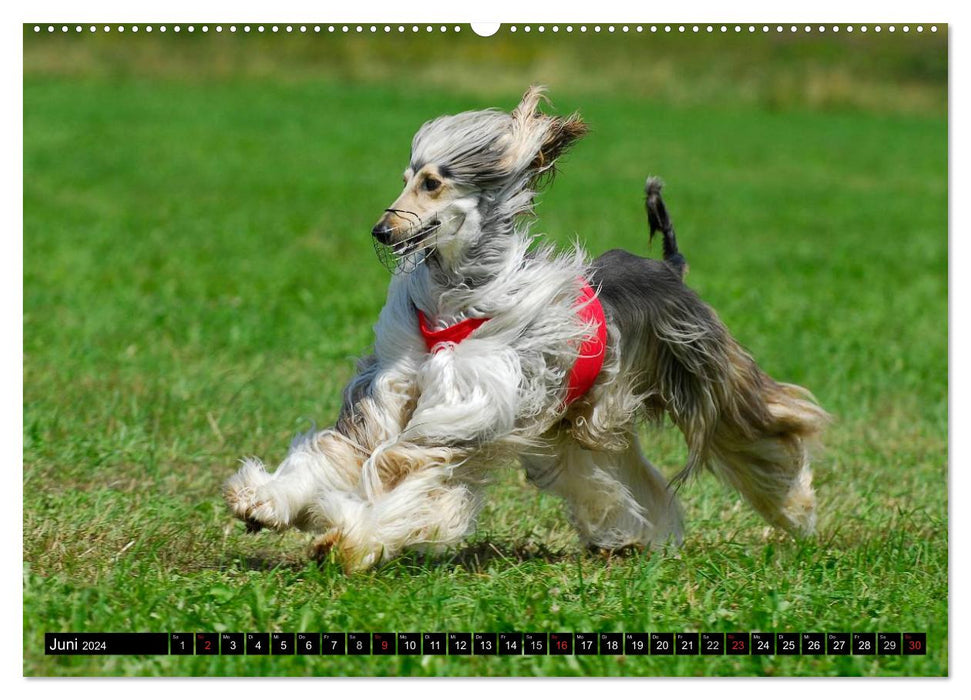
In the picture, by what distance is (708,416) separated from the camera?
16.6 ft

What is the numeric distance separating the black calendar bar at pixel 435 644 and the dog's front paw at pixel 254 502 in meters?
0.60

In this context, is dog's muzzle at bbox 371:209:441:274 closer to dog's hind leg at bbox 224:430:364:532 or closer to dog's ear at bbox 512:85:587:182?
dog's ear at bbox 512:85:587:182

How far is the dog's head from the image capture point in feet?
14.3

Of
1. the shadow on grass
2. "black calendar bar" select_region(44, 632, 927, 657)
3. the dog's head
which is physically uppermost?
the dog's head

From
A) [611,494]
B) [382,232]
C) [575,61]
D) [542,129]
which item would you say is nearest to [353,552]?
[382,232]

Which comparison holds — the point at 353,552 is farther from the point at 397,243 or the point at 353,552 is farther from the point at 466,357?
the point at 397,243

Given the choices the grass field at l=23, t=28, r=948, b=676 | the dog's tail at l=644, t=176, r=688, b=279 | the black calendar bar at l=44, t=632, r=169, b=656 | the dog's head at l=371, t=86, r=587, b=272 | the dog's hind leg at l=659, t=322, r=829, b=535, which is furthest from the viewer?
the dog's tail at l=644, t=176, r=688, b=279

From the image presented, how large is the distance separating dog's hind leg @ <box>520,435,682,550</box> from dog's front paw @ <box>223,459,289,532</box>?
929 mm

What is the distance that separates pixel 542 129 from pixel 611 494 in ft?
4.53

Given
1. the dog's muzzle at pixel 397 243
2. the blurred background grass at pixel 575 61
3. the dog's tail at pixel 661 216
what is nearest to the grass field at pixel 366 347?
the blurred background grass at pixel 575 61

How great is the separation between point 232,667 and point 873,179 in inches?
551

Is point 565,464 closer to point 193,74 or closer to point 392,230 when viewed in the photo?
point 392,230

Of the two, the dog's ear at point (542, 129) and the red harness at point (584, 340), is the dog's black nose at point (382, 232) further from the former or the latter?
the dog's ear at point (542, 129)

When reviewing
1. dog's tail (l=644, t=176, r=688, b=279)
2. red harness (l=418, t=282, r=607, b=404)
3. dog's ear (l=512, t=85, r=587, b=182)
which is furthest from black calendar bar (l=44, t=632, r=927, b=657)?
dog's tail (l=644, t=176, r=688, b=279)
